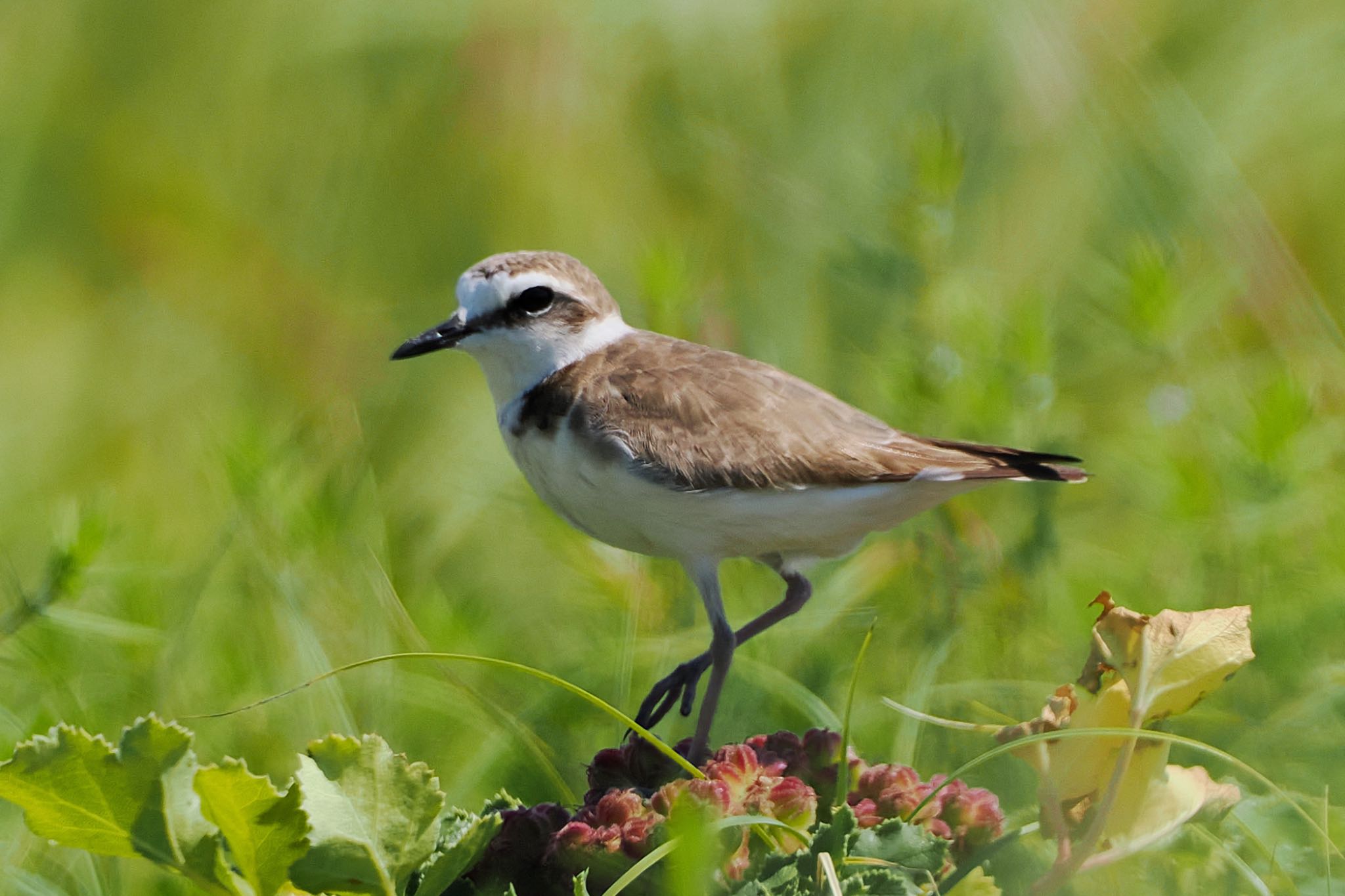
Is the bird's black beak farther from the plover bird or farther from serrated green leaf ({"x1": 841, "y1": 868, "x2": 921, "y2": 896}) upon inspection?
serrated green leaf ({"x1": 841, "y1": 868, "x2": 921, "y2": 896})

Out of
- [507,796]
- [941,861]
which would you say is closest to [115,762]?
[507,796]

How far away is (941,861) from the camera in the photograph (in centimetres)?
113

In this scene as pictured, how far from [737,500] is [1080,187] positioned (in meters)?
1.87

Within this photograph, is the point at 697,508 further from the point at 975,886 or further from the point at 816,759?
the point at 975,886

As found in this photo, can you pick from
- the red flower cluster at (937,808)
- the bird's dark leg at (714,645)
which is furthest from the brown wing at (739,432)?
the red flower cluster at (937,808)

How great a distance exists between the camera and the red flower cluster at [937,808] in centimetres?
122

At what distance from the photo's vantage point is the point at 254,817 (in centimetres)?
104

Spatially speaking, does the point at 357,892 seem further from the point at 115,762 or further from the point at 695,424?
the point at 695,424

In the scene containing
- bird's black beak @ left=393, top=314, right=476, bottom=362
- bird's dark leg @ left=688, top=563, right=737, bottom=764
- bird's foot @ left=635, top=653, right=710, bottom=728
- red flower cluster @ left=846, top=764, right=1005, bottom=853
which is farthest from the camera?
bird's black beak @ left=393, top=314, right=476, bottom=362

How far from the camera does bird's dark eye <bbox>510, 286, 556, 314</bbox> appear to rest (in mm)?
1925

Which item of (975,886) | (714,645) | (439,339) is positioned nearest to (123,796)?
(975,886)

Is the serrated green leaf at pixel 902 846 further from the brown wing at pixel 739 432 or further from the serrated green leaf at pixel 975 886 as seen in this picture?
the brown wing at pixel 739 432

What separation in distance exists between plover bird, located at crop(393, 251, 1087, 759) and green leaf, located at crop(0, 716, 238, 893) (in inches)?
28.6

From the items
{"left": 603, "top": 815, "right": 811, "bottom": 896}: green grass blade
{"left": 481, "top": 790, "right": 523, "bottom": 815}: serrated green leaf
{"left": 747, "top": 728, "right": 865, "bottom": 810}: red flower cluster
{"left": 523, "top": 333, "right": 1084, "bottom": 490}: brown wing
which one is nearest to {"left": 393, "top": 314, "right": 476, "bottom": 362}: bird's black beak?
{"left": 523, "top": 333, "right": 1084, "bottom": 490}: brown wing
